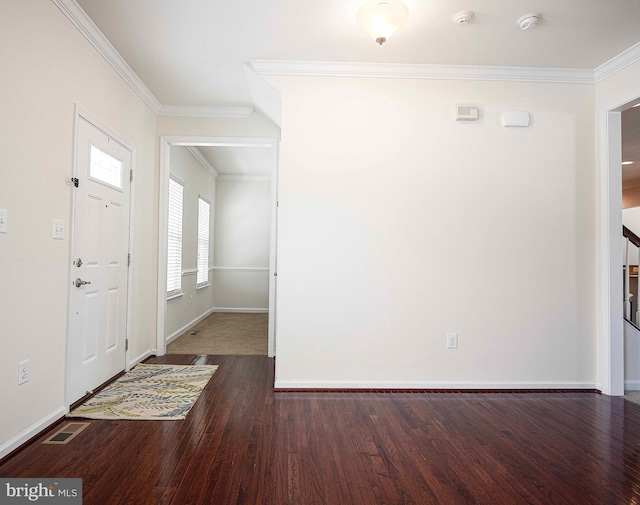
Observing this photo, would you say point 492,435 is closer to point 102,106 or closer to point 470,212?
point 470,212

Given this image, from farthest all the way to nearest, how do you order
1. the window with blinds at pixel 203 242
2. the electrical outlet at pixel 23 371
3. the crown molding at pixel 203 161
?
the window with blinds at pixel 203 242 → the crown molding at pixel 203 161 → the electrical outlet at pixel 23 371

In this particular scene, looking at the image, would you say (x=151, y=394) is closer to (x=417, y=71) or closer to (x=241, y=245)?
(x=417, y=71)

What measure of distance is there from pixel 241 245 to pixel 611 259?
614cm

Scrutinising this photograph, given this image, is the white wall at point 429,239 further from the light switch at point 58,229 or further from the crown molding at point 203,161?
the crown molding at point 203,161

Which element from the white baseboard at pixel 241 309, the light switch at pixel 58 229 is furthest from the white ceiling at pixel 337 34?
the white baseboard at pixel 241 309

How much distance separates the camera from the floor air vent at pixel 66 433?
7.28ft

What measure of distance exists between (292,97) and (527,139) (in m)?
2.06

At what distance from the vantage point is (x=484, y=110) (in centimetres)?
327

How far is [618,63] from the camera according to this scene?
305 centimetres

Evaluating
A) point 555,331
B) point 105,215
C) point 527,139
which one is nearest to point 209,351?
point 105,215

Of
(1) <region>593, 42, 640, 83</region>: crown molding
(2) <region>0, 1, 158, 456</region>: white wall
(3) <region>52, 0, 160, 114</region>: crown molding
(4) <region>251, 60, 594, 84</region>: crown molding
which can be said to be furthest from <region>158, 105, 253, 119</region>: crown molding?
(1) <region>593, 42, 640, 83</region>: crown molding

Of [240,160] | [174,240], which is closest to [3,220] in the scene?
[174,240]

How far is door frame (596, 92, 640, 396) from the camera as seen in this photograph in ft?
10.3

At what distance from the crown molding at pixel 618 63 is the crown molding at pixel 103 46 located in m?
4.01
